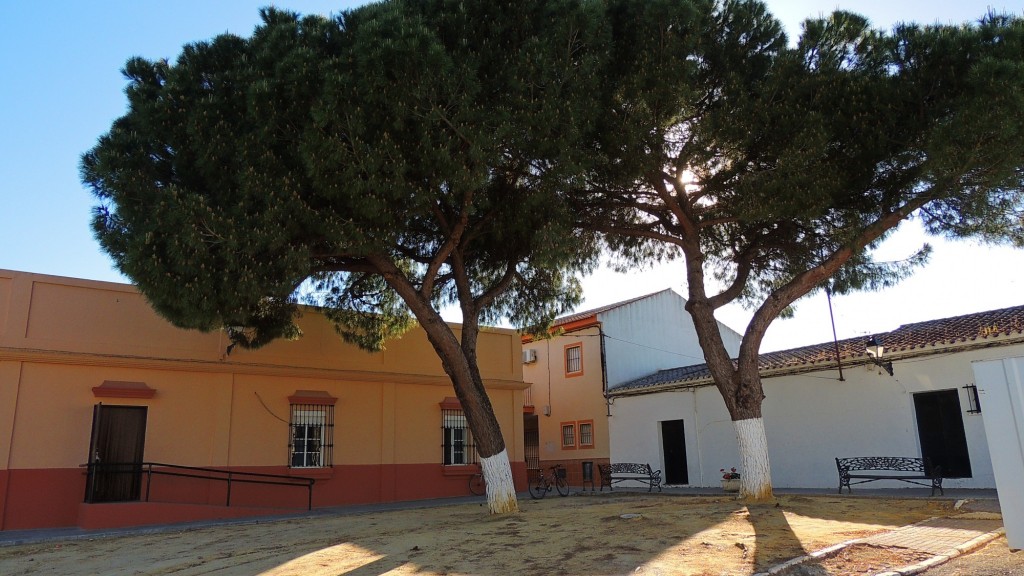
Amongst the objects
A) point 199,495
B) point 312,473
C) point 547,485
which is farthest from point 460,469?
point 199,495

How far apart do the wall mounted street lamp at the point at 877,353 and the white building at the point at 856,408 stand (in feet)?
0.17

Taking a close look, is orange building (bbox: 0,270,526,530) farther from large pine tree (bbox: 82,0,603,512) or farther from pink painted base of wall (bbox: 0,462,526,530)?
large pine tree (bbox: 82,0,603,512)

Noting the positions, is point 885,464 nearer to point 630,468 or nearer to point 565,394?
point 630,468

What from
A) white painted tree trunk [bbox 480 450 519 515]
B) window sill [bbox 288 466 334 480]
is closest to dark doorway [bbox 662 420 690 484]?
window sill [bbox 288 466 334 480]

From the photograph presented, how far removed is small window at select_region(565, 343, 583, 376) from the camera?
87.1 ft

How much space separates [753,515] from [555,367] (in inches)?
685

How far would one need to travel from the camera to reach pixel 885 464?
15773 millimetres

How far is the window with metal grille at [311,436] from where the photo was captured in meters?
16.9

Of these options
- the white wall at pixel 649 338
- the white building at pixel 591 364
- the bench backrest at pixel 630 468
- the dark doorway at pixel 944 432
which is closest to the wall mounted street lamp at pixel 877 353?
the dark doorway at pixel 944 432

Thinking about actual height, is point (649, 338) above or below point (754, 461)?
above

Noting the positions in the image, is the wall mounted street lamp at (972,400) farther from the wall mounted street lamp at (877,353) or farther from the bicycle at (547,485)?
the bicycle at (547,485)

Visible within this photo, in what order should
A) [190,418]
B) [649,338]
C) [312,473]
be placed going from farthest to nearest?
[649,338] < [312,473] < [190,418]

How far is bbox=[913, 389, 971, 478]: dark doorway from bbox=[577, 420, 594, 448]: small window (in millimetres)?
11318

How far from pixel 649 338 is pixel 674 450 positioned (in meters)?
6.07
